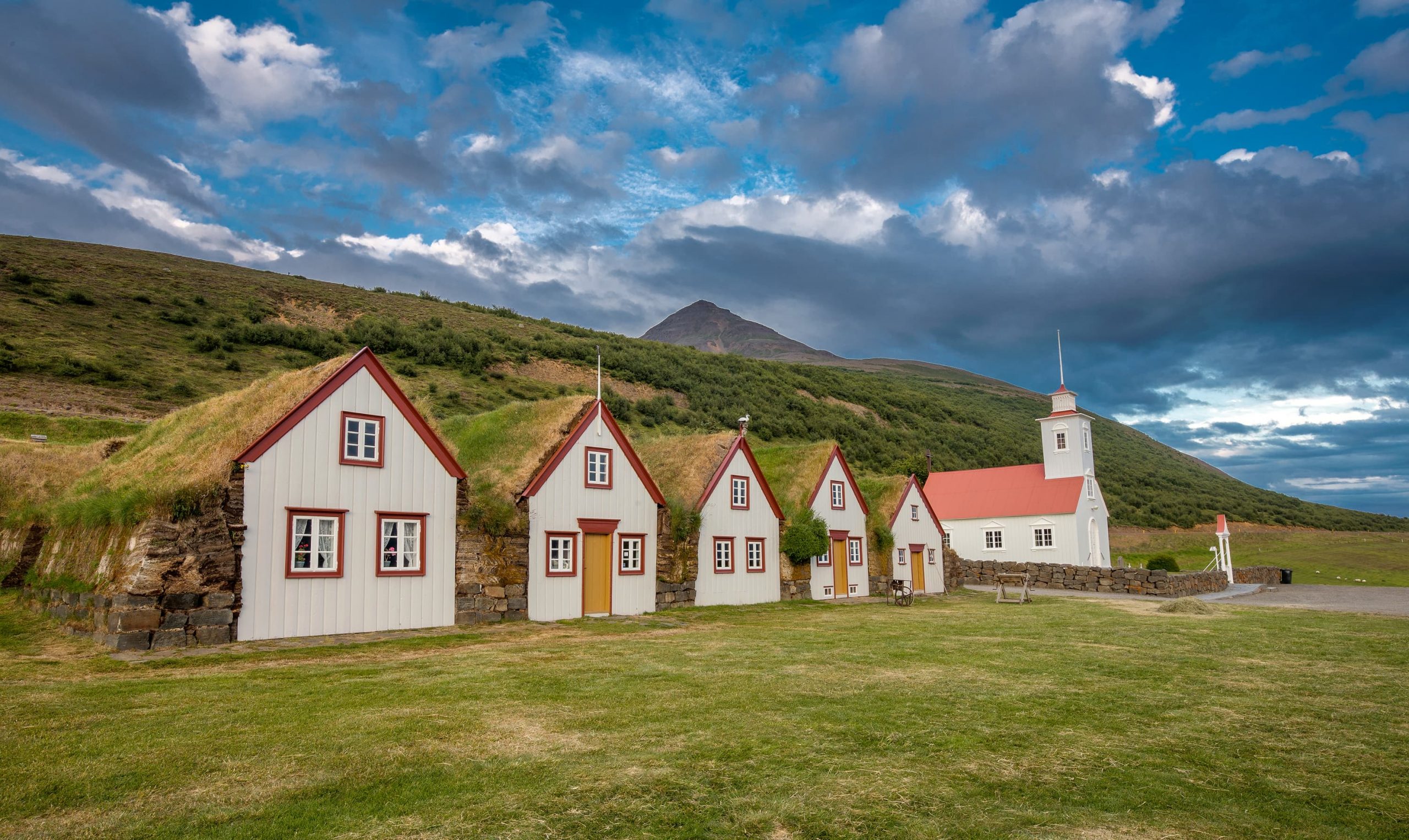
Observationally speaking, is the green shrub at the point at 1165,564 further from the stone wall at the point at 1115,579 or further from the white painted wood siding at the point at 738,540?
the white painted wood siding at the point at 738,540

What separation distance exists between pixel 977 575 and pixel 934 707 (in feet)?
130

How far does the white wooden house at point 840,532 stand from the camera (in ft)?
112

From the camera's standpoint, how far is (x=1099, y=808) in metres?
6.76

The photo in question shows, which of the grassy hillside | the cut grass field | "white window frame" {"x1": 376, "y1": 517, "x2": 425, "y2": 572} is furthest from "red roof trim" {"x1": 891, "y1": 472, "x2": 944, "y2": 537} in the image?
the grassy hillside

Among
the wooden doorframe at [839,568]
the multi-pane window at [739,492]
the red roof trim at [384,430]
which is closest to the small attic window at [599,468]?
the red roof trim at [384,430]

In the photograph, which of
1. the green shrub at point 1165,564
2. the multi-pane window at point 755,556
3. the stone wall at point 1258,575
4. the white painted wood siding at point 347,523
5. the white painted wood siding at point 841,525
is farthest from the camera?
the green shrub at point 1165,564

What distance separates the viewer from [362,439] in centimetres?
1964

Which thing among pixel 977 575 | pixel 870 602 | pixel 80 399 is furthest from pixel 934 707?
pixel 80 399

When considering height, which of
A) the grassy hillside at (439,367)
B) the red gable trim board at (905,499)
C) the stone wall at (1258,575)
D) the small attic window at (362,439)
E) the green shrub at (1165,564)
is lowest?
the stone wall at (1258,575)

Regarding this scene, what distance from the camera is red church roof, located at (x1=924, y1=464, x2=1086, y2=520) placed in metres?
48.4

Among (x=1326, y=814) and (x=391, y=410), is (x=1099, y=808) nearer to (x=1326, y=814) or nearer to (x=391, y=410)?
(x=1326, y=814)

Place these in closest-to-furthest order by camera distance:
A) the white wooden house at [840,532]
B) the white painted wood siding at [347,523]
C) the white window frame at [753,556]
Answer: the white painted wood siding at [347,523] → the white window frame at [753,556] → the white wooden house at [840,532]

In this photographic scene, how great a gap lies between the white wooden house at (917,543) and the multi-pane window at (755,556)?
30.8 ft

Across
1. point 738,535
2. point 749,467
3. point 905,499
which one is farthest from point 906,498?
point 738,535
